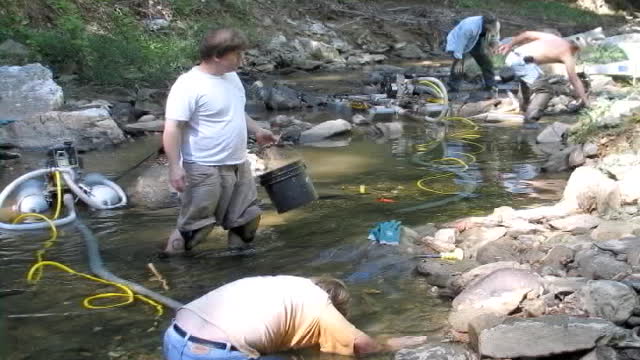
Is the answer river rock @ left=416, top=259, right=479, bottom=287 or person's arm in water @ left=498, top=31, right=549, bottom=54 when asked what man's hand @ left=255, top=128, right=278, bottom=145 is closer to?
river rock @ left=416, top=259, right=479, bottom=287

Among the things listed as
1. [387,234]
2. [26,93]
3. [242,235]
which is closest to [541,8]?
[26,93]

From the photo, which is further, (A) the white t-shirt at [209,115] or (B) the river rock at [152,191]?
(B) the river rock at [152,191]

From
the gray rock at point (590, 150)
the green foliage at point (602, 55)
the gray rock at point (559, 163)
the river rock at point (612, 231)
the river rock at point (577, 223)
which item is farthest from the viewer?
the green foliage at point (602, 55)

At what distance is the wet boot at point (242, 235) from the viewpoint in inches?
226

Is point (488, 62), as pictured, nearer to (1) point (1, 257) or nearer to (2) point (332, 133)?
(2) point (332, 133)

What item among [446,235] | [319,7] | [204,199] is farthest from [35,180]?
[319,7]

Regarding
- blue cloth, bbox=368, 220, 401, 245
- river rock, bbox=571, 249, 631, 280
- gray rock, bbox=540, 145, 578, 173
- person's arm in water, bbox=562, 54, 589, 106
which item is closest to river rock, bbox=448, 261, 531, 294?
river rock, bbox=571, 249, 631, 280

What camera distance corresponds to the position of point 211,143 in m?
5.32

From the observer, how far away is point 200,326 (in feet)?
11.2

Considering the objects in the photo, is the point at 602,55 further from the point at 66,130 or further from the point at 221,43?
the point at 221,43

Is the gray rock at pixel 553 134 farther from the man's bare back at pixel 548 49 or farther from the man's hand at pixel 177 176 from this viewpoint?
the man's hand at pixel 177 176

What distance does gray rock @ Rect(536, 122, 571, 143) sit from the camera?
1009cm

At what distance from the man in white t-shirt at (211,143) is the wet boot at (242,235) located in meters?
0.03

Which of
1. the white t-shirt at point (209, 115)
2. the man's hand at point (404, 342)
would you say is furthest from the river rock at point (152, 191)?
the man's hand at point (404, 342)
